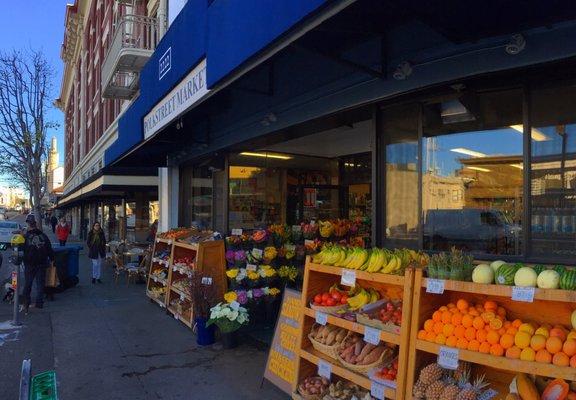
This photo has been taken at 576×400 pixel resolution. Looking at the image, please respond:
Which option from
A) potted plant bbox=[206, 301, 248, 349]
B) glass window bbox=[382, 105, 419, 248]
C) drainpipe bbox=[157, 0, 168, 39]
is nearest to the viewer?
glass window bbox=[382, 105, 419, 248]

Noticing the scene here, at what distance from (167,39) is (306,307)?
5.66 metres

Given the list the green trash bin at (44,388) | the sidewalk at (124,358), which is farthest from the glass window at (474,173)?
the green trash bin at (44,388)

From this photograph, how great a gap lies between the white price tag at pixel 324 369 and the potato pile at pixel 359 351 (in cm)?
17

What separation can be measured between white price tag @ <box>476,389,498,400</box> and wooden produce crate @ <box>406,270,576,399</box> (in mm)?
89

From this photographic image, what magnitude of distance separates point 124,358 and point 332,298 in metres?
3.43

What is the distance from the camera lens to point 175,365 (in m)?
6.35

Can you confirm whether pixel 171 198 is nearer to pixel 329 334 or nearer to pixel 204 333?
pixel 204 333

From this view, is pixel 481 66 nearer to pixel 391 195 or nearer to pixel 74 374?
pixel 391 195

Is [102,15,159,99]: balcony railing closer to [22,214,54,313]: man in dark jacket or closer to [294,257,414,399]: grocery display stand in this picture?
[22,214,54,313]: man in dark jacket

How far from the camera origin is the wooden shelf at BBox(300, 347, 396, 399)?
392 cm

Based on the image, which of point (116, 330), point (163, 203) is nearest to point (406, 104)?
point (116, 330)

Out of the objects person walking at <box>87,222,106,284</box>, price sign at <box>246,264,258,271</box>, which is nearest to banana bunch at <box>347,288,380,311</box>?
price sign at <box>246,264,258,271</box>

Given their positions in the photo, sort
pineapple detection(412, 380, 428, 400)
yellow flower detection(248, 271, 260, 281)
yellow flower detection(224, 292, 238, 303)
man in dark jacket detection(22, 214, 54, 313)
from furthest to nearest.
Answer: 1. man in dark jacket detection(22, 214, 54, 313)
2. yellow flower detection(248, 271, 260, 281)
3. yellow flower detection(224, 292, 238, 303)
4. pineapple detection(412, 380, 428, 400)

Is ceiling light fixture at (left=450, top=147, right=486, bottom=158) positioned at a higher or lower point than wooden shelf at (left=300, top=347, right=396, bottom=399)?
higher
